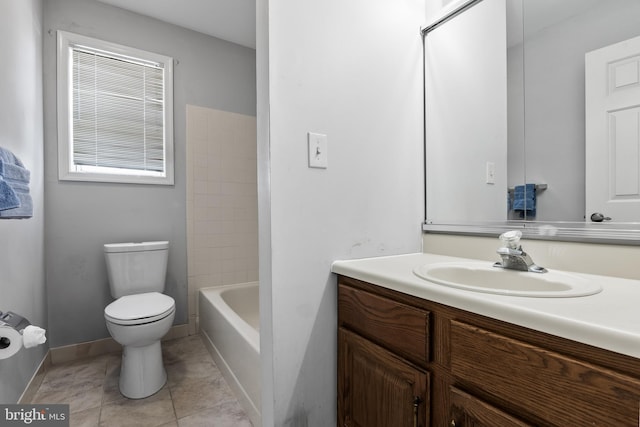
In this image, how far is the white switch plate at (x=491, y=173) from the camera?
3.94ft

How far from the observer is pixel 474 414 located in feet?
2.14

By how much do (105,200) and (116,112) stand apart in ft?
2.17

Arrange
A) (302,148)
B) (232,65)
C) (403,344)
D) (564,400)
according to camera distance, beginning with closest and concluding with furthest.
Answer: (564,400) < (403,344) < (302,148) < (232,65)

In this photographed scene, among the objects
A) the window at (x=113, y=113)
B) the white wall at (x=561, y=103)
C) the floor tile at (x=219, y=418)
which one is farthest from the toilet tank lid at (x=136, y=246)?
the white wall at (x=561, y=103)

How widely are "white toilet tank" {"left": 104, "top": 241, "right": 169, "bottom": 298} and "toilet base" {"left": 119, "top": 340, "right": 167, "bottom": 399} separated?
0.48 m

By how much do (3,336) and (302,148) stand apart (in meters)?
1.07

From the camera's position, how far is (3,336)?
2.89ft

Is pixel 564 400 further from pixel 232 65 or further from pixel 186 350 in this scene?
pixel 232 65

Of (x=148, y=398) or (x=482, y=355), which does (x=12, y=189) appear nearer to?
(x=148, y=398)

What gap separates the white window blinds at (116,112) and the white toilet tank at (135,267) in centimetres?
63

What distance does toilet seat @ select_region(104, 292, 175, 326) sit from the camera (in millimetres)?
1588

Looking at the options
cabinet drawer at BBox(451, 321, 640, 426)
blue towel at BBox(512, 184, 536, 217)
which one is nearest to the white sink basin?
cabinet drawer at BBox(451, 321, 640, 426)

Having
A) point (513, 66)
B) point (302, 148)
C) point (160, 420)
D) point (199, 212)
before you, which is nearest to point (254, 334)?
point (160, 420)

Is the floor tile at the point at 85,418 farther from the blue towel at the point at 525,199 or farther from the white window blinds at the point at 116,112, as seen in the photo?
the blue towel at the point at 525,199
